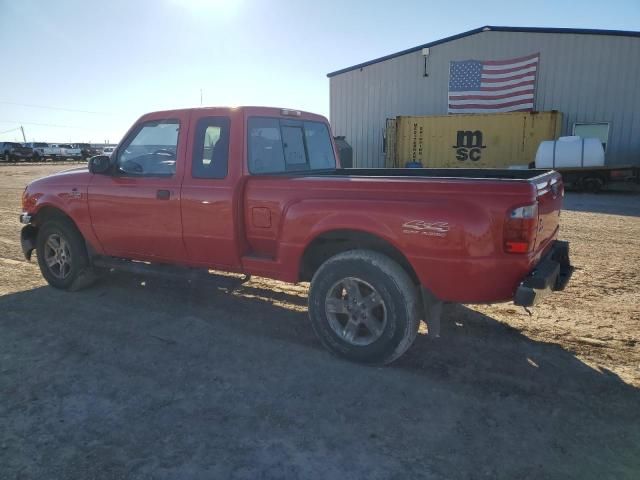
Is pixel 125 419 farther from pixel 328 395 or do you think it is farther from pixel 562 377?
pixel 562 377

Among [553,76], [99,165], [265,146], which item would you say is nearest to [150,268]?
[99,165]

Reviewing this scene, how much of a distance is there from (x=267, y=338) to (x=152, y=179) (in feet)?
6.43

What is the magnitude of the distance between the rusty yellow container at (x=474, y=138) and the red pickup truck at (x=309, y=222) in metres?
15.2

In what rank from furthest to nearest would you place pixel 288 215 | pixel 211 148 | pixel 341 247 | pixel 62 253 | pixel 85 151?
pixel 85 151 < pixel 62 253 < pixel 211 148 < pixel 341 247 < pixel 288 215

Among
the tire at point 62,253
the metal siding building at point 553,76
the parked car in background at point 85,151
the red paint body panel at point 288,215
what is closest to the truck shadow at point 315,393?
the red paint body panel at point 288,215

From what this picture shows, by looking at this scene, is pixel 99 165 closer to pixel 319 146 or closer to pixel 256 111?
pixel 256 111

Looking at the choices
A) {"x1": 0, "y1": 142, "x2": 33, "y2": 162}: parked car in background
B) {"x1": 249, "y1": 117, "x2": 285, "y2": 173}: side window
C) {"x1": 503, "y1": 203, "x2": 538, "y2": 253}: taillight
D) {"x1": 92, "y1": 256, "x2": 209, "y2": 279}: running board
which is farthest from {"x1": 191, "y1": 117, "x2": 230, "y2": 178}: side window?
{"x1": 0, "y1": 142, "x2": 33, "y2": 162}: parked car in background

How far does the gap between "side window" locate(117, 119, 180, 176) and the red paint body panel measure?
88mm

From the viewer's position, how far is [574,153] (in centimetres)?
1672

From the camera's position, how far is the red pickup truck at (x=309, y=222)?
3.02m

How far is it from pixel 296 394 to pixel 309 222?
4.23ft

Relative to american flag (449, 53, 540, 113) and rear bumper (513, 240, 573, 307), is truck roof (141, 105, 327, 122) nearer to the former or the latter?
rear bumper (513, 240, 573, 307)

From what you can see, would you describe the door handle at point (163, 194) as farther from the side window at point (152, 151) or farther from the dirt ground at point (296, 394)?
the dirt ground at point (296, 394)

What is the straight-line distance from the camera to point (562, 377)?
10.7 ft
